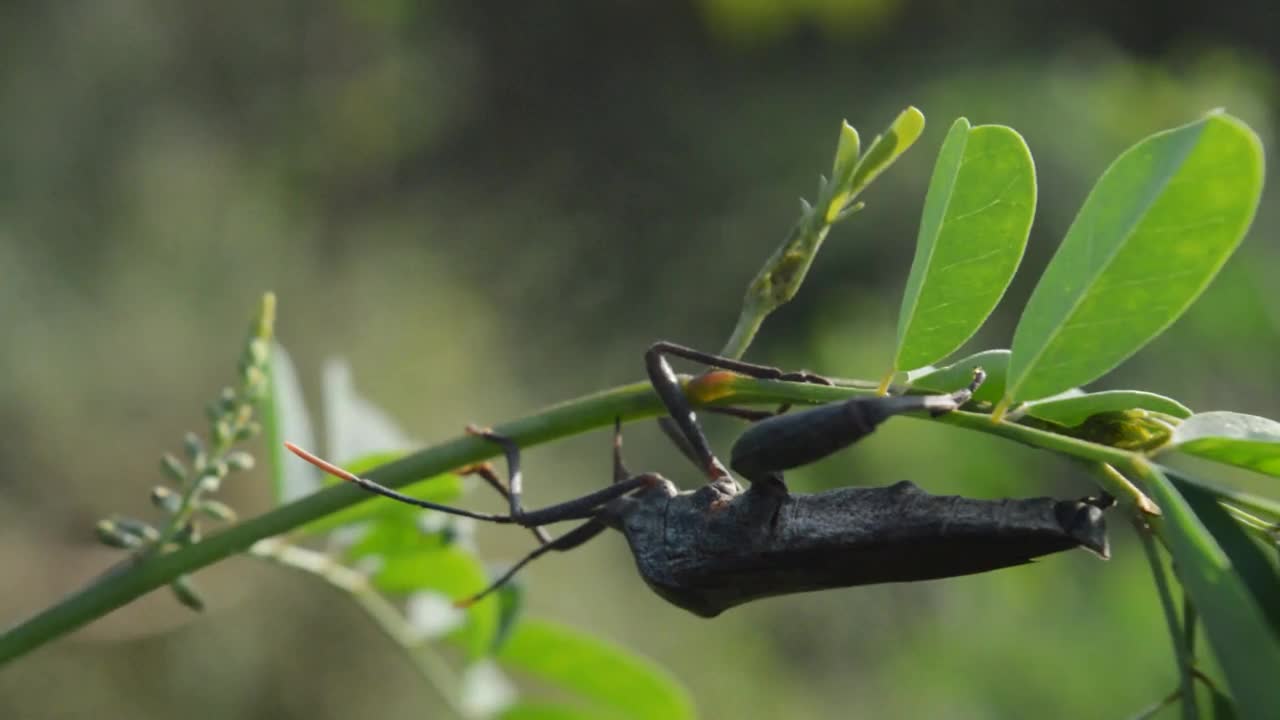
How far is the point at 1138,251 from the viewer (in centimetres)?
71

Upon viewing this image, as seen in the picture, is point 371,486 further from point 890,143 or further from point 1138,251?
point 1138,251

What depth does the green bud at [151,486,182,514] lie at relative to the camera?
3.35 ft

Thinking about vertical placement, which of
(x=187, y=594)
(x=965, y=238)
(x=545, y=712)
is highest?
(x=965, y=238)

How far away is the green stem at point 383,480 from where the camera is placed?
0.85 m

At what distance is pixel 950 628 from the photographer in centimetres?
362

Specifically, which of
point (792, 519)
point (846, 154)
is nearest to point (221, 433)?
point (792, 519)

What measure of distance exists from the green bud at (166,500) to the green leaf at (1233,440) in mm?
785

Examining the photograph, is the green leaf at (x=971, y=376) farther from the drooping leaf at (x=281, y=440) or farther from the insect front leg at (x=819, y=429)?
the drooping leaf at (x=281, y=440)

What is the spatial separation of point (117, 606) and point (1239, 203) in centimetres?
86

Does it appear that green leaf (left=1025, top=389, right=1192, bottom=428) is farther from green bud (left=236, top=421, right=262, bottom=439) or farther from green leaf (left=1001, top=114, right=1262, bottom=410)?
green bud (left=236, top=421, right=262, bottom=439)

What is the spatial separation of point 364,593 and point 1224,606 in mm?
1034

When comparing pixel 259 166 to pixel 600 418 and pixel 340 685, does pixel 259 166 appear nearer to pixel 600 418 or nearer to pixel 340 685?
pixel 340 685

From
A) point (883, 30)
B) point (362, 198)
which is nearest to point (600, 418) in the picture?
point (362, 198)

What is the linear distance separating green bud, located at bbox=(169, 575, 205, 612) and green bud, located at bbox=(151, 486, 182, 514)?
0.06 m
